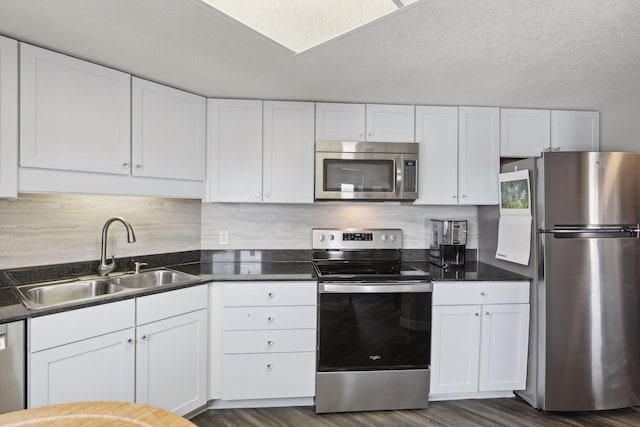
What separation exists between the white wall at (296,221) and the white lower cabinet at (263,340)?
0.66 m

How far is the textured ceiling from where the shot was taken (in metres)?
1.43

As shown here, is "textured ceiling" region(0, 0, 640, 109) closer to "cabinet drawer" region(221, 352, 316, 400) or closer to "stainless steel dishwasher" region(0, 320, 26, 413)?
"stainless steel dishwasher" region(0, 320, 26, 413)

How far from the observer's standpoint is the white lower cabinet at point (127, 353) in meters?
1.52

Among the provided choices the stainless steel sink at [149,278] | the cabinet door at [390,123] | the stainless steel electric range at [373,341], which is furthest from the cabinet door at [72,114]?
the cabinet door at [390,123]

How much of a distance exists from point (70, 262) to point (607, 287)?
3.35 metres

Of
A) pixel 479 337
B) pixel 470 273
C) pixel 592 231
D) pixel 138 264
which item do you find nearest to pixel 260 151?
pixel 138 264

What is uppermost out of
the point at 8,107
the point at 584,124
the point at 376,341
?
the point at 584,124

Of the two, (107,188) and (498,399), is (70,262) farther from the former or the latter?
(498,399)

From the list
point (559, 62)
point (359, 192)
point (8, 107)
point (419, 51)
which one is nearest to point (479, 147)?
point (559, 62)

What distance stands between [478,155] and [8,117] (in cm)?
289

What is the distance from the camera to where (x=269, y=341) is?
2.24 metres

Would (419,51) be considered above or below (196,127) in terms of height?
above

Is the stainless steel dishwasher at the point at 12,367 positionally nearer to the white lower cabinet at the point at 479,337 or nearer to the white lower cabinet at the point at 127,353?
the white lower cabinet at the point at 127,353

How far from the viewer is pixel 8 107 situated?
1.60 metres
